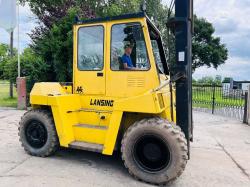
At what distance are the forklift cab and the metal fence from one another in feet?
24.9

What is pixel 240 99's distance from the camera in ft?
39.5

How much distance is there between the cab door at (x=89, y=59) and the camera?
5.11 metres

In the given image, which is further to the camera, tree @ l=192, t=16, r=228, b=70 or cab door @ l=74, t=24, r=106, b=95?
tree @ l=192, t=16, r=228, b=70

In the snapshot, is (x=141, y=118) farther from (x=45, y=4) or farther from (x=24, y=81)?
(x=45, y=4)

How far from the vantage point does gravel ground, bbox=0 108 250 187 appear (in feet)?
14.3

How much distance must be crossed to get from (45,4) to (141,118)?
47.8ft

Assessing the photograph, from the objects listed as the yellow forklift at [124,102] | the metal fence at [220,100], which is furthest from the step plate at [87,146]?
the metal fence at [220,100]

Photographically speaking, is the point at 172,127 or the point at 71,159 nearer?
the point at 172,127

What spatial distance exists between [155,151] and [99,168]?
117cm

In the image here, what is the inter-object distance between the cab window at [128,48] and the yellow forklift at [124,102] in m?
0.02

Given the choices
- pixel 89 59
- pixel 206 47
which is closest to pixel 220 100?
pixel 89 59

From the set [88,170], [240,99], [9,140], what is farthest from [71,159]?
[240,99]

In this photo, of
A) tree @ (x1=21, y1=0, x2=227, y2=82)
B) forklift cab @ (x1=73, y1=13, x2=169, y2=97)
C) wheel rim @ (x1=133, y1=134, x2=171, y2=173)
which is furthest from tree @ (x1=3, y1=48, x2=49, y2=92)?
wheel rim @ (x1=133, y1=134, x2=171, y2=173)

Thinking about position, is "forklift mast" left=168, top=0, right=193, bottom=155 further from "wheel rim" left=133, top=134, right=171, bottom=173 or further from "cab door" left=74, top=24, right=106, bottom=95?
"cab door" left=74, top=24, right=106, bottom=95
